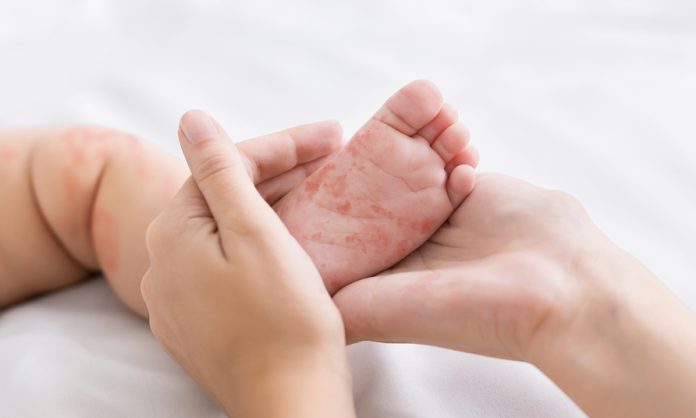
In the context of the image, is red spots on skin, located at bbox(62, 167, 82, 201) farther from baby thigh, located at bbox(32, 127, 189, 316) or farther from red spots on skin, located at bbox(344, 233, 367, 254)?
red spots on skin, located at bbox(344, 233, 367, 254)

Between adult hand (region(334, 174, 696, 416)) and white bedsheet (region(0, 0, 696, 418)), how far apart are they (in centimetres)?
9

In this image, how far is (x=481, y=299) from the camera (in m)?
0.79

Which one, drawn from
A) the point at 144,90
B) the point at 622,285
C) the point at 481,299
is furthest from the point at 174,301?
the point at 144,90

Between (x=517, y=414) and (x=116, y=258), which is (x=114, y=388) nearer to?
(x=116, y=258)

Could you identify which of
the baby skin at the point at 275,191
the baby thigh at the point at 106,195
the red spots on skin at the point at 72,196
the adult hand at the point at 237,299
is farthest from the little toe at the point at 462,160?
the red spots on skin at the point at 72,196

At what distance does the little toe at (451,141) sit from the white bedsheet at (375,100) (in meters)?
0.21

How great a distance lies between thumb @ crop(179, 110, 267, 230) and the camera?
2.63 ft

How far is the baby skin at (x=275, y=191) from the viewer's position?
35.8 inches

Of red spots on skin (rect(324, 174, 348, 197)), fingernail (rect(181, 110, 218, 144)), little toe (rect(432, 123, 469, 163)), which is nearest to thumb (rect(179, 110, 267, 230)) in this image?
fingernail (rect(181, 110, 218, 144))

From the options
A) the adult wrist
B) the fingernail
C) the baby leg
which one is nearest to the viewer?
the adult wrist

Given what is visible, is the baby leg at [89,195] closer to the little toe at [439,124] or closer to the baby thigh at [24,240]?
the baby thigh at [24,240]

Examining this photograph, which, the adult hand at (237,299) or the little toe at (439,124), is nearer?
the adult hand at (237,299)

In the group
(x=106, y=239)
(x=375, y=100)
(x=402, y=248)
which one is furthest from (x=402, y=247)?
(x=375, y=100)

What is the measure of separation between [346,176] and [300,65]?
1.80 ft
